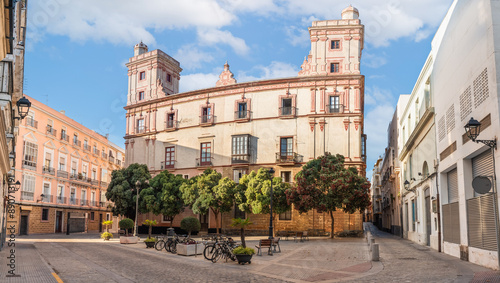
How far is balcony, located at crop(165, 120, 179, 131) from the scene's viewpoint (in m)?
45.9

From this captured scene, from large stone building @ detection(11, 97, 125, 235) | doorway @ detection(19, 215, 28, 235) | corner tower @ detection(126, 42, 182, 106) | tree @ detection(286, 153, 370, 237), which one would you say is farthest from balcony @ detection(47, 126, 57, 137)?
tree @ detection(286, 153, 370, 237)

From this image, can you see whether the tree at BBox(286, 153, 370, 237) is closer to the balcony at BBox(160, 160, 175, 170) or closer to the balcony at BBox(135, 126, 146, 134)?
the balcony at BBox(160, 160, 175, 170)

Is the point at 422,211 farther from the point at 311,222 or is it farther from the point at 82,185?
the point at 82,185

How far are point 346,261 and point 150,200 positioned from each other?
2394 cm

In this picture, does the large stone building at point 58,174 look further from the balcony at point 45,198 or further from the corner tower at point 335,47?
the corner tower at point 335,47

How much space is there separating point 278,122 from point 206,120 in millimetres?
7672

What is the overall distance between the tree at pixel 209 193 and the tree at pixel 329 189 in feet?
17.6

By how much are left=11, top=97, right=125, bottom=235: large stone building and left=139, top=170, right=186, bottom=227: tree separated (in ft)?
18.7

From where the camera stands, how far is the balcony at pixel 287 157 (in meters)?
39.3

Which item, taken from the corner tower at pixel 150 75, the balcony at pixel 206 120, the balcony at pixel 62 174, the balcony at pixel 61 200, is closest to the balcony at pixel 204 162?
the balcony at pixel 206 120

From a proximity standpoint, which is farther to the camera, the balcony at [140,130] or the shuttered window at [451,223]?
the balcony at [140,130]

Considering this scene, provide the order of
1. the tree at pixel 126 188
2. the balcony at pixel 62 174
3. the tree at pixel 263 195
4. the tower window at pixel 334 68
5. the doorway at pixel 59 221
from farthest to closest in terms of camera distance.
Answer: the balcony at pixel 62 174, the doorway at pixel 59 221, the tower window at pixel 334 68, the tree at pixel 126 188, the tree at pixel 263 195

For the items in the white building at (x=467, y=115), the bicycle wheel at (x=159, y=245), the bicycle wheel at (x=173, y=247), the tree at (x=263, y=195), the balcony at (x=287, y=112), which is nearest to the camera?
the white building at (x=467, y=115)

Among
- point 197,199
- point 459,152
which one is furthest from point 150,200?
point 459,152
